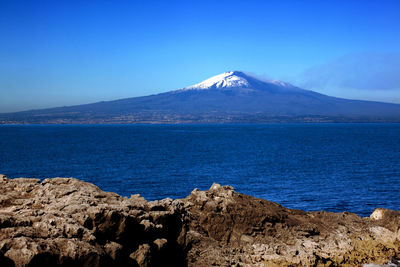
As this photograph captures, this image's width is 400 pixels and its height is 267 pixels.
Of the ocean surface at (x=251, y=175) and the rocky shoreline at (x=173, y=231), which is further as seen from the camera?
the ocean surface at (x=251, y=175)

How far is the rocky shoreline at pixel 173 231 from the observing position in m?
6.81

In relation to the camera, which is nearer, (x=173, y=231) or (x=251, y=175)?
(x=173, y=231)

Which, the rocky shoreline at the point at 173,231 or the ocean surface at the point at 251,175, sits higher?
the rocky shoreline at the point at 173,231

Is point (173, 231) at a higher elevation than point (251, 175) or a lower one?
higher

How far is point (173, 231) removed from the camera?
9984mm

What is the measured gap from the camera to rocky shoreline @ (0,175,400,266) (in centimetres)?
681

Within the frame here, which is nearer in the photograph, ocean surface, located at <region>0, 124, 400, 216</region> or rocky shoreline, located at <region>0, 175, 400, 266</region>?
rocky shoreline, located at <region>0, 175, 400, 266</region>

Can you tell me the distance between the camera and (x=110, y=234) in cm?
797

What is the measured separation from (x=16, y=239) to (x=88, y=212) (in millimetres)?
1714

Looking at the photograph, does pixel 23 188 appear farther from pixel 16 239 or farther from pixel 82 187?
pixel 16 239

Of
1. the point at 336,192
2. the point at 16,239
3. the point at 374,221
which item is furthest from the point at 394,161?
the point at 16,239

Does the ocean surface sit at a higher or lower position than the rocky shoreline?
lower

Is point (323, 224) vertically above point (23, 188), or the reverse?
point (23, 188)

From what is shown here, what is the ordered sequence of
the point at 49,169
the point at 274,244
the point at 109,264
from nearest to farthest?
the point at 109,264
the point at 274,244
the point at 49,169
